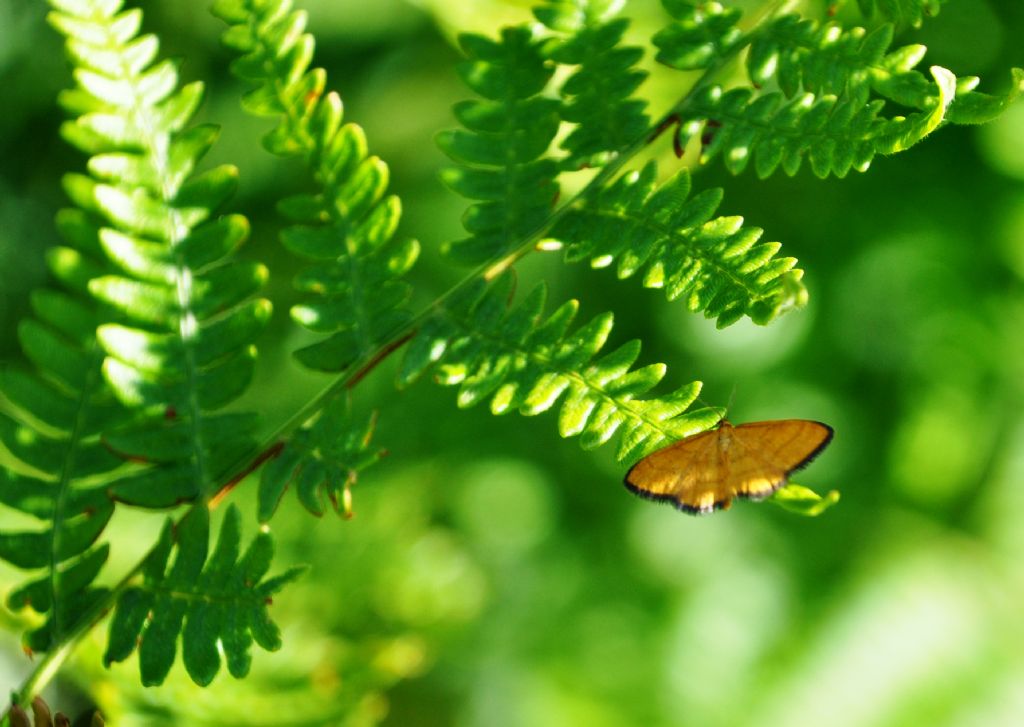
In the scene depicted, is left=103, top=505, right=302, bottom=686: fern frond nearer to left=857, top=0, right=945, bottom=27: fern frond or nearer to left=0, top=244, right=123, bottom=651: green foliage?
left=0, top=244, right=123, bottom=651: green foliage

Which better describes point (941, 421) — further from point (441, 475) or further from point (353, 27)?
point (353, 27)

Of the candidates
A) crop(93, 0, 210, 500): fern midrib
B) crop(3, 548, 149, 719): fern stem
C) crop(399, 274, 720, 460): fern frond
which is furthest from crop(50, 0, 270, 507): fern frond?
crop(399, 274, 720, 460): fern frond

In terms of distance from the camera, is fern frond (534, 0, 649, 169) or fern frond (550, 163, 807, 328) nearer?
fern frond (550, 163, 807, 328)

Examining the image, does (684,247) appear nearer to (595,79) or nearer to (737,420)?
(595,79)

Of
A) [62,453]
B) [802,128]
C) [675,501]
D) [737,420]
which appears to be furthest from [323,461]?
[737,420]

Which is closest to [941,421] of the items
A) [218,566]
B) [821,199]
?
[821,199]

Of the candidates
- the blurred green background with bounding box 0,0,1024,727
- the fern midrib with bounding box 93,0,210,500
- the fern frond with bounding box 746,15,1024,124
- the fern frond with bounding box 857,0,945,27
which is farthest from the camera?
the blurred green background with bounding box 0,0,1024,727

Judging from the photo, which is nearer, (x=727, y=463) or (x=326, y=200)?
(x=727, y=463)

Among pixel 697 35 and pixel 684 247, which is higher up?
pixel 697 35
